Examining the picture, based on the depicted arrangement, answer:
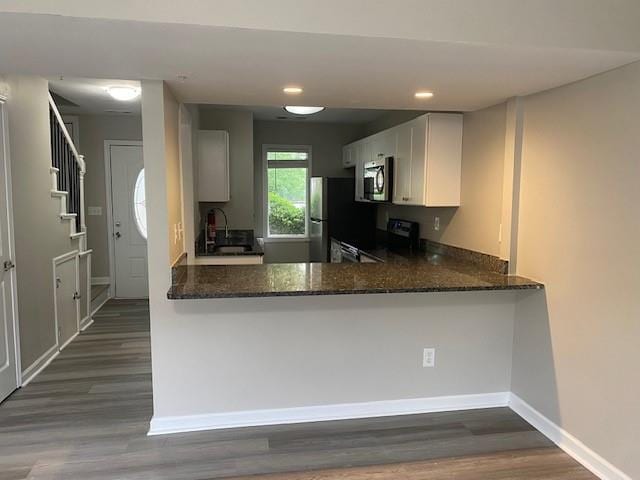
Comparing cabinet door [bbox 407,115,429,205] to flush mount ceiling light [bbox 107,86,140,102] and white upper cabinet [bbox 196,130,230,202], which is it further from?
flush mount ceiling light [bbox 107,86,140,102]

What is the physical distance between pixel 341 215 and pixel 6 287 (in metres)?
3.48

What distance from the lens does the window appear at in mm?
6383

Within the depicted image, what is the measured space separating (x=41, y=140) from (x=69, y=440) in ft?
7.69

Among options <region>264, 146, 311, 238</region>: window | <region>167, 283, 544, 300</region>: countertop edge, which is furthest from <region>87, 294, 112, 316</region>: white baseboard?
<region>167, 283, 544, 300</region>: countertop edge

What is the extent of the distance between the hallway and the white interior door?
93cm

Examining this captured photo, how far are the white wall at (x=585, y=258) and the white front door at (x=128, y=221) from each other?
16.1ft

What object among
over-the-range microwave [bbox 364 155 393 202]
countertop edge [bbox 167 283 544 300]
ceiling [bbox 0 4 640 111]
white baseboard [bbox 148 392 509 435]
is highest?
ceiling [bbox 0 4 640 111]

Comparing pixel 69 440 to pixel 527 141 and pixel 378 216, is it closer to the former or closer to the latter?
pixel 527 141

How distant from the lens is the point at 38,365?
3566 mm

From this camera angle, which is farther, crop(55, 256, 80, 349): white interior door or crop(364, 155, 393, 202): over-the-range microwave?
crop(364, 155, 393, 202): over-the-range microwave

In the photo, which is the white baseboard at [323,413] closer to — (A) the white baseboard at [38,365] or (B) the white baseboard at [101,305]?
(A) the white baseboard at [38,365]

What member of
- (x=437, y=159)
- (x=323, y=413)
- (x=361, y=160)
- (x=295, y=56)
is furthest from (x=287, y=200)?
(x=295, y=56)

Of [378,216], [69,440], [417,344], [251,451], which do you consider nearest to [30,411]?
[69,440]

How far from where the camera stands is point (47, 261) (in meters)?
3.72
